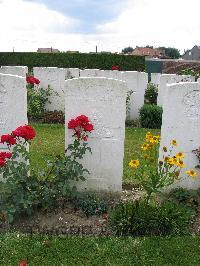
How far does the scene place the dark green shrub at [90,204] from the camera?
210 inches

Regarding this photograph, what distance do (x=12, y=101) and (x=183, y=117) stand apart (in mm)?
2405

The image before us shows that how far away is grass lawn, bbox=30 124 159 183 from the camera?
7.68 m

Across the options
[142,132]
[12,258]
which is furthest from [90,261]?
[142,132]

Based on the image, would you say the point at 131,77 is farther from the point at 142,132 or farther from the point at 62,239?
the point at 62,239

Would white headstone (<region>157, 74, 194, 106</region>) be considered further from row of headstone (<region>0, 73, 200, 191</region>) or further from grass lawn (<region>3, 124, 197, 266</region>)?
grass lawn (<region>3, 124, 197, 266</region>)

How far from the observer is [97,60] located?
23984mm

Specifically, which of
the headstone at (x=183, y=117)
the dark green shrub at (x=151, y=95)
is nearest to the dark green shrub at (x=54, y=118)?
the dark green shrub at (x=151, y=95)

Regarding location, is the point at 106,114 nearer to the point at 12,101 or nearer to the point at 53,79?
the point at 12,101

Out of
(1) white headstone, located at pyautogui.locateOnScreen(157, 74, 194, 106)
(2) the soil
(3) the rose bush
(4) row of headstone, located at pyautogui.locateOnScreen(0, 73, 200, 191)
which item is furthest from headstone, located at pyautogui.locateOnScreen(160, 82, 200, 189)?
(1) white headstone, located at pyautogui.locateOnScreen(157, 74, 194, 106)

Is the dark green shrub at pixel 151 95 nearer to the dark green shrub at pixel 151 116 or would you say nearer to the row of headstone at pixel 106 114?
the dark green shrub at pixel 151 116

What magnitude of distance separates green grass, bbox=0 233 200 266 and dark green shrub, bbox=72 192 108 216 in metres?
0.64

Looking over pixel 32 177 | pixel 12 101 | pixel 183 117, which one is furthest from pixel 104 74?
pixel 32 177

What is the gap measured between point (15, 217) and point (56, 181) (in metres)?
0.68

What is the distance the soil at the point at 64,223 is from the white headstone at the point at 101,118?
61 cm
